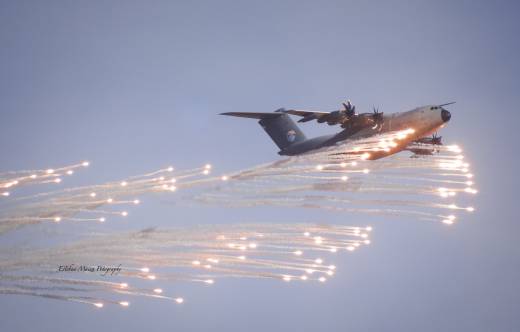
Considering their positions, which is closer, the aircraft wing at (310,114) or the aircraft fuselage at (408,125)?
the aircraft fuselage at (408,125)

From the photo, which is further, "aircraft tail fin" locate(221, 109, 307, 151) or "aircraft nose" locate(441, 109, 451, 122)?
"aircraft tail fin" locate(221, 109, 307, 151)

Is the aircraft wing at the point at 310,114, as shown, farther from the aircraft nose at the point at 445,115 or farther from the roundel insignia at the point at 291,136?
the aircraft nose at the point at 445,115

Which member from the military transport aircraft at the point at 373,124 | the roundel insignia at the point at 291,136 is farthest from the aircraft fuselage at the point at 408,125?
the roundel insignia at the point at 291,136

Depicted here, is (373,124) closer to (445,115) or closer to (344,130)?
(344,130)

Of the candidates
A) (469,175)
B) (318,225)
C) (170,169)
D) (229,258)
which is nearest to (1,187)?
(170,169)

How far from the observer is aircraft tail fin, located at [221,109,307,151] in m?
43.0

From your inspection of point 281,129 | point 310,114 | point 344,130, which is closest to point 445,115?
point 344,130

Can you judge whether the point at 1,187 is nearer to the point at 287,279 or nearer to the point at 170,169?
the point at 170,169

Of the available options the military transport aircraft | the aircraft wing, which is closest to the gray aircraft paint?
the military transport aircraft

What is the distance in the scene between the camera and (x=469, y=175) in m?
27.5

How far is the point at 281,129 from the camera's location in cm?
4381

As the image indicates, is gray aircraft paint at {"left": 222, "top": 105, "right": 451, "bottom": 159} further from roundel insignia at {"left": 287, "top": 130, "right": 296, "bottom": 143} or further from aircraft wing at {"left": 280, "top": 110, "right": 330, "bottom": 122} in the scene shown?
aircraft wing at {"left": 280, "top": 110, "right": 330, "bottom": 122}

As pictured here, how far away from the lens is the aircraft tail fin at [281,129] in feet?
141

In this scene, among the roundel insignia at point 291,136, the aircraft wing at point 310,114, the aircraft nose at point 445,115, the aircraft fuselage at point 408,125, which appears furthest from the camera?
the roundel insignia at point 291,136
